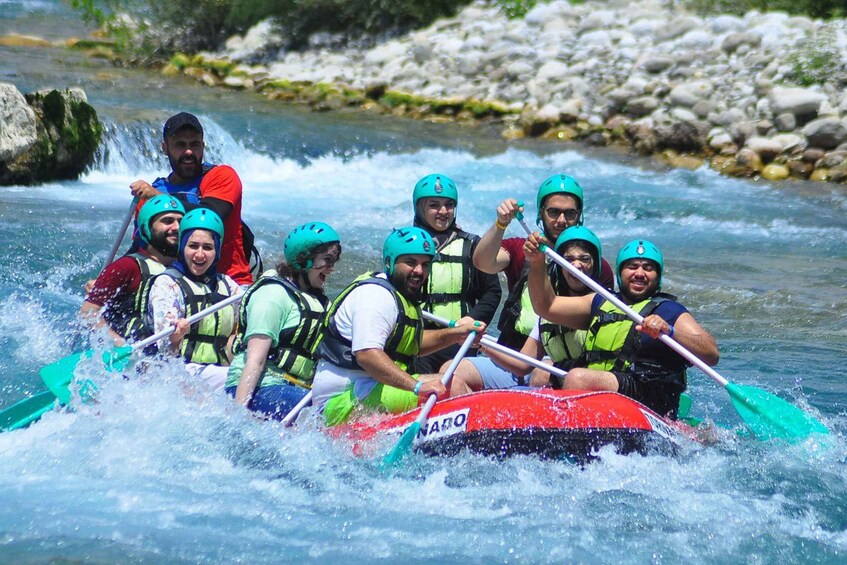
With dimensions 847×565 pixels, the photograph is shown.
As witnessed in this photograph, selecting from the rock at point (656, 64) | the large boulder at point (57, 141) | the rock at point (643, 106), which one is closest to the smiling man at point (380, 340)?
the large boulder at point (57, 141)

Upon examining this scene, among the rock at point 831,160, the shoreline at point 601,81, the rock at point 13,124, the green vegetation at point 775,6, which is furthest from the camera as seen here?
the green vegetation at point 775,6

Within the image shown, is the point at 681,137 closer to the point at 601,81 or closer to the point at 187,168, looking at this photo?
the point at 601,81

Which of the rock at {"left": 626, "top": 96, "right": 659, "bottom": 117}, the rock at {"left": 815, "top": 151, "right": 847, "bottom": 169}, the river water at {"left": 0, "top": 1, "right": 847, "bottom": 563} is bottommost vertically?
the river water at {"left": 0, "top": 1, "right": 847, "bottom": 563}

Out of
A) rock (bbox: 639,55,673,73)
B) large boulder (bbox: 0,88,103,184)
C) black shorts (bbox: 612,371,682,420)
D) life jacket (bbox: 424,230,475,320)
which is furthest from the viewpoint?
rock (bbox: 639,55,673,73)

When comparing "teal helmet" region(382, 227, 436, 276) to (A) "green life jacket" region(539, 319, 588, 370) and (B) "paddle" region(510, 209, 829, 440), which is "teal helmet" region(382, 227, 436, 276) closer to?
(B) "paddle" region(510, 209, 829, 440)

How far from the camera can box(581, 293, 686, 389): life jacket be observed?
19.0 feet

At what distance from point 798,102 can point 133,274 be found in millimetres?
13219

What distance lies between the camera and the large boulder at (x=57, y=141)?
43.0ft

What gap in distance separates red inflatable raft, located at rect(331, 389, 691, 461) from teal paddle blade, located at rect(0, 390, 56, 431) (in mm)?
1745

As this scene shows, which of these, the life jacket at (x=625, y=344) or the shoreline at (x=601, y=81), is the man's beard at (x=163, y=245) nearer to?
the life jacket at (x=625, y=344)

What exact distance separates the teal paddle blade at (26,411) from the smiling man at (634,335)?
269 cm

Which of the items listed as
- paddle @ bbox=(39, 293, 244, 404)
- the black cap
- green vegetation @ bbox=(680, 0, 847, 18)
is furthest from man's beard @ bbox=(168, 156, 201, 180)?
green vegetation @ bbox=(680, 0, 847, 18)

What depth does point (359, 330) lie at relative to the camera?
17.3 feet

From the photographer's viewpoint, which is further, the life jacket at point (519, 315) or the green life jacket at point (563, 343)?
the life jacket at point (519, 315)
